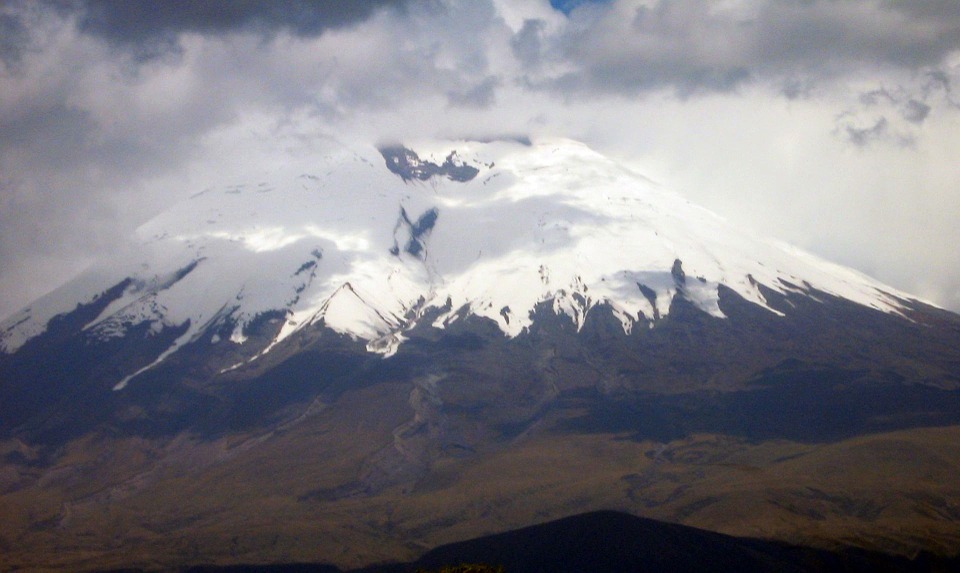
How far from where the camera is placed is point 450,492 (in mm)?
155000

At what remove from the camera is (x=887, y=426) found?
170 meters

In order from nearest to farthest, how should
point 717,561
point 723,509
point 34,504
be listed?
point 717,561
point 723,509
point 34,504

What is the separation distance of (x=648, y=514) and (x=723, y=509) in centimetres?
949

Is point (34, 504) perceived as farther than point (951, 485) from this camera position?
Yes

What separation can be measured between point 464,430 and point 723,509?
6396 cm

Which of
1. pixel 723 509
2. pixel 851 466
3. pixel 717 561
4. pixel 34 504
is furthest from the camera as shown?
pixel 34 504

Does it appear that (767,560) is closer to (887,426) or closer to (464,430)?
(887,426)

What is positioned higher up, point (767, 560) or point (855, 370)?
point (855, 370)

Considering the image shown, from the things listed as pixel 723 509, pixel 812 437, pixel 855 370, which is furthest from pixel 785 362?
pixel 723 509

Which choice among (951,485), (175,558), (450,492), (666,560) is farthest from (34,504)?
(951,485)

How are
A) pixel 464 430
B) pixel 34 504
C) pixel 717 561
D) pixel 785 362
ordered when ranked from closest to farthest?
1. pixel 717 561
2. pixel 34 504
3. pixel 464 430
4. pixel 785 362

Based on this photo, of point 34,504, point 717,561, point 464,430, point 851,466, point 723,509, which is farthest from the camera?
point 464,430

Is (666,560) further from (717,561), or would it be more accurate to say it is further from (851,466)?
(851,466)

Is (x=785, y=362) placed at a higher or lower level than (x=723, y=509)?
higher
